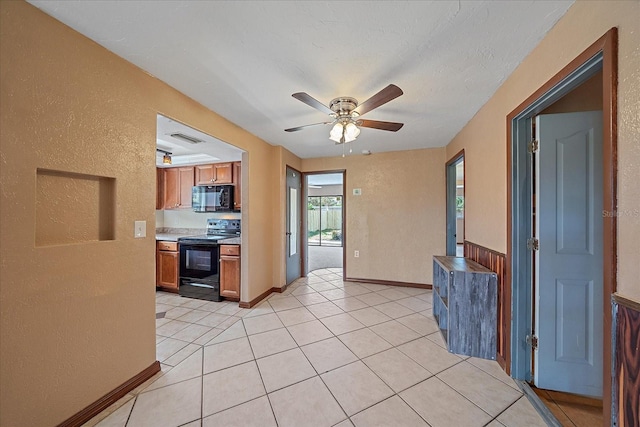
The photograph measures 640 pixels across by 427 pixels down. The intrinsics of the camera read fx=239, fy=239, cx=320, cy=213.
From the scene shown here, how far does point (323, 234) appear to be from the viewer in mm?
9516

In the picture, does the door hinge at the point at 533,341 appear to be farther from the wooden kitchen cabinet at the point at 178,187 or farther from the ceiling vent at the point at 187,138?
the wooden kitchen cabinet at the point at 178,187

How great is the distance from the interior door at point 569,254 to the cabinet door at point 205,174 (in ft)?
14.0

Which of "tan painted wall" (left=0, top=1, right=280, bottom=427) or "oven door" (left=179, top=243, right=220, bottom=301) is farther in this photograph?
"oven door" (left=179, top=243, right=220, bottom=301)

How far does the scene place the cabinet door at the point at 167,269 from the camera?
375 centimetres

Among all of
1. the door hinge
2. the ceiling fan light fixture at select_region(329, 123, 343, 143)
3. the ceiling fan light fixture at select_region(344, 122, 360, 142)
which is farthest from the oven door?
the door hinge

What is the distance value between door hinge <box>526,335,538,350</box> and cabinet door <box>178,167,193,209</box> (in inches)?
191

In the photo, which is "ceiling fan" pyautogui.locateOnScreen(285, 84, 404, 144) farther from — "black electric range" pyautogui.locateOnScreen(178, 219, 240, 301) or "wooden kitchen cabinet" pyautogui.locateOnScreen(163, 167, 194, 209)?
"wooden kitchen cabinet" pyautogui.locateOnScreen(163, 167, 194, 209)

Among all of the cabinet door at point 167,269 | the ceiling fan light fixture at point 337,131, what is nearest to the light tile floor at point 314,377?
the cabinet door at point 167,269

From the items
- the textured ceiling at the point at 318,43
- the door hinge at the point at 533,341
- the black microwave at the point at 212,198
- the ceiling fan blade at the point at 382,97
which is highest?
the textured ceiling at the point at 318,43

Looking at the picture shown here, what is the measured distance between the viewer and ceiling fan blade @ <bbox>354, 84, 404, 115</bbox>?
1606 mm

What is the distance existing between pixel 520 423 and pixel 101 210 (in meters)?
2.98

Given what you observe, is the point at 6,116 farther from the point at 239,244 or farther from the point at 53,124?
the point at 239,244

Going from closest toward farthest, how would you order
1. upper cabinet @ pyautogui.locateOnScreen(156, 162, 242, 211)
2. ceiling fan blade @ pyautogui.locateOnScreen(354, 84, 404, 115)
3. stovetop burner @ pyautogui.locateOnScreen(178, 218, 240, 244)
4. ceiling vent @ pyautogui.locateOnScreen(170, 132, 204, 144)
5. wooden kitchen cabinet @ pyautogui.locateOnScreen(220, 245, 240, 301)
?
1. ceiling fan blade @ pyautogui.locateOnScreen(354, 84, 404, 115)
2. ceiling vent @ pyautogui.locateOnScreen(170, 132, 204, 144)
3. wooden kitchen cabinet @ pyautogui.locateOnScreen(220, 245, 240, 301)
4. upper cabinet @ pyautogui.locateOnScreen(156, 162, 242, 211)
5. stovetop burner @ pyautogui.locateOnScreen(178, 218, 240, 244)

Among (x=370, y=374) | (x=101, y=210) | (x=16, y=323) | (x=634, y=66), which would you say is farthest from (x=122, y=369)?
(x=634, y=66)
